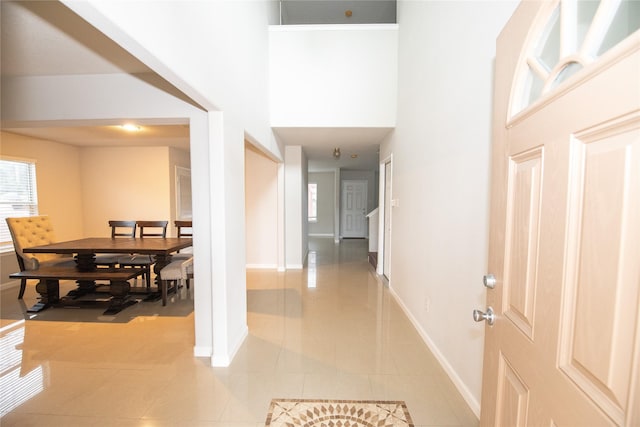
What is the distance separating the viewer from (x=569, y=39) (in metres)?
0.74

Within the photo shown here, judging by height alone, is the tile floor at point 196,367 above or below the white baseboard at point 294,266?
below

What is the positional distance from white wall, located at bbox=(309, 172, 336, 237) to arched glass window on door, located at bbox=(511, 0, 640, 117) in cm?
839

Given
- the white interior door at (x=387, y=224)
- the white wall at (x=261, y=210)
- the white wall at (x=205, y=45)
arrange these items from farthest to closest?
the white wall at (x=261, y=210)
the white interior door at (x=387, y=224)
the white wall at (x=205, y=45)

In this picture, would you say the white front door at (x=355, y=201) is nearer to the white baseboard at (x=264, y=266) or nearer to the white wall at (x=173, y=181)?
the white baseboard at (x=264, y=266)

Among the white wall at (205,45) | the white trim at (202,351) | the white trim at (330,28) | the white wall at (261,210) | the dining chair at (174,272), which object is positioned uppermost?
the white trim at (330,28)

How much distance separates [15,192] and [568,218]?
6.35m

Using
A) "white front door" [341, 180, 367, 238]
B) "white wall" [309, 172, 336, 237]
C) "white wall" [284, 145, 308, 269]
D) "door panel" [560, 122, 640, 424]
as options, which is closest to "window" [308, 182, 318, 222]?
"white wall" [309, 172, 336, 237]

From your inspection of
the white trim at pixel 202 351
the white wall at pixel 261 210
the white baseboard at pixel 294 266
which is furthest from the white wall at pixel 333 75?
the white trim at pixel 202 351

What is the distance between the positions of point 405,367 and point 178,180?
538 cm

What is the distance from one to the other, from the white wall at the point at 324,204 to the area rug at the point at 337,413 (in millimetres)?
7701

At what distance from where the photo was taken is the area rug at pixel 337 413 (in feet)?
5.35

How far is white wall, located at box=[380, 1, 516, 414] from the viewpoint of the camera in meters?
1.66

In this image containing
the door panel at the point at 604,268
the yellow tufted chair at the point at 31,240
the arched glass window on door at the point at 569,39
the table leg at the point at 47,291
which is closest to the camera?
the door panel at the point at 604,268

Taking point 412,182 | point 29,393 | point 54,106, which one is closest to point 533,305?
point 412,182
